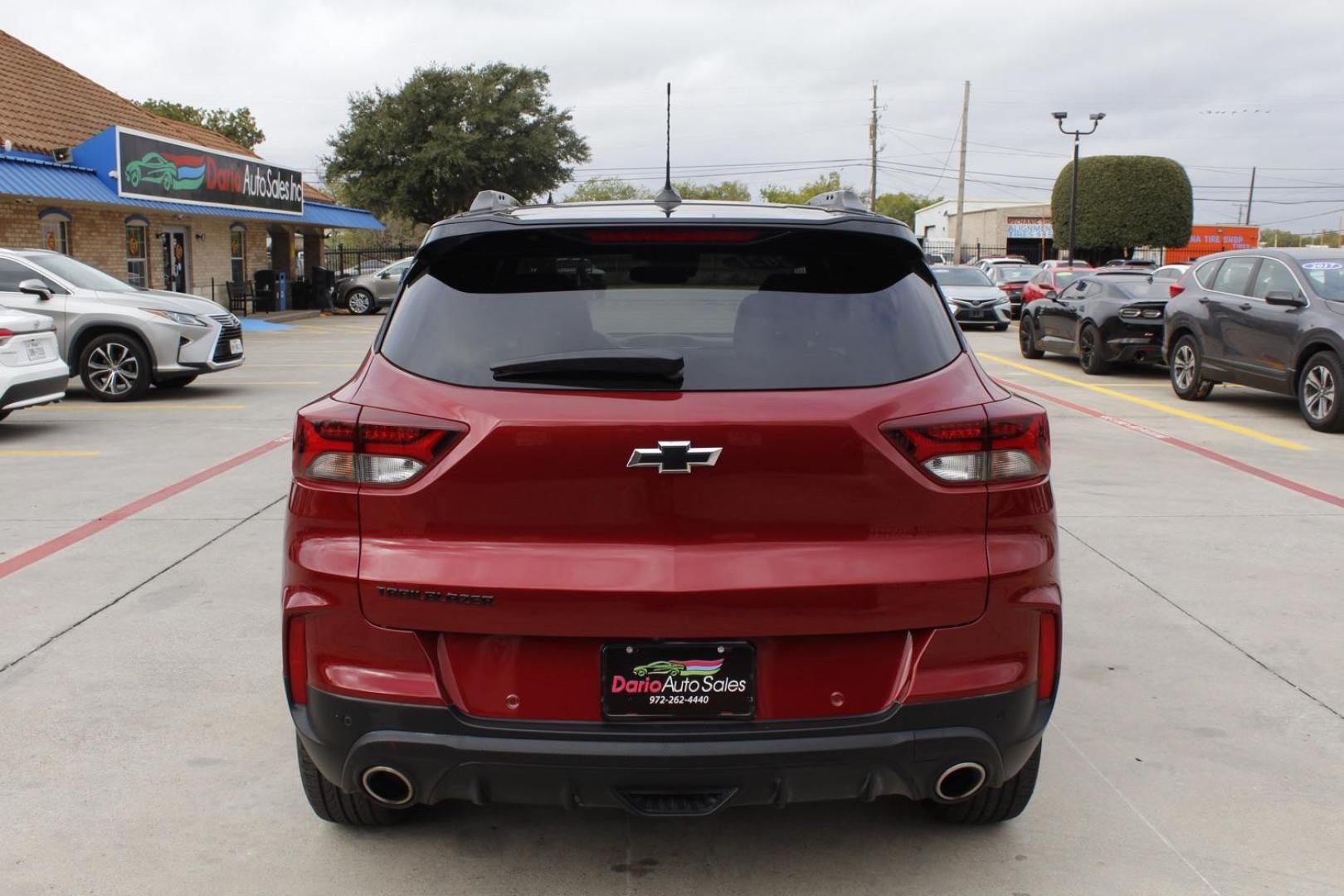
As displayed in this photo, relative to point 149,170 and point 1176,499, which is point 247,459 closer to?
point 1176,499

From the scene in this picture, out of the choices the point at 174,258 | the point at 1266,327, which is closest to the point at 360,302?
the point at 174,258

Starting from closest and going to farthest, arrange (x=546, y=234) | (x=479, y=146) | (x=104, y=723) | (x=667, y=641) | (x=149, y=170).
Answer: (x=667, y=641) → (x=546, y=234) → (x=104, y=723) → (x=149, y=170) → (x=479, y=146)

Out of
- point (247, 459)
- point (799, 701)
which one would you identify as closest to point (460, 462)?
point (799, 701)

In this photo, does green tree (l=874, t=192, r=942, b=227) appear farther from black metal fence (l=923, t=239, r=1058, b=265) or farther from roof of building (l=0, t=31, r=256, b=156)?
roof of building (l=0, t=31, r=256, b=156)

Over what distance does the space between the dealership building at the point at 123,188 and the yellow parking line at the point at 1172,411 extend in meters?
16.1

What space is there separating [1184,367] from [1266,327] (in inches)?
72.9

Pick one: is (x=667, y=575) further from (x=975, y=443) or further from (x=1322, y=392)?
(x=1322, y=392)

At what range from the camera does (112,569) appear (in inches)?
252

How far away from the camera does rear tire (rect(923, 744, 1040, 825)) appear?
347cm

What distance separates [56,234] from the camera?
952 inches

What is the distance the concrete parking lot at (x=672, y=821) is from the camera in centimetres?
336

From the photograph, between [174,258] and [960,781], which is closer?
[960,781]

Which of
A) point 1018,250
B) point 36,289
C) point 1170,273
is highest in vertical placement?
point 1018,250

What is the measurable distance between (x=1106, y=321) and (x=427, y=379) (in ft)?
52.3
